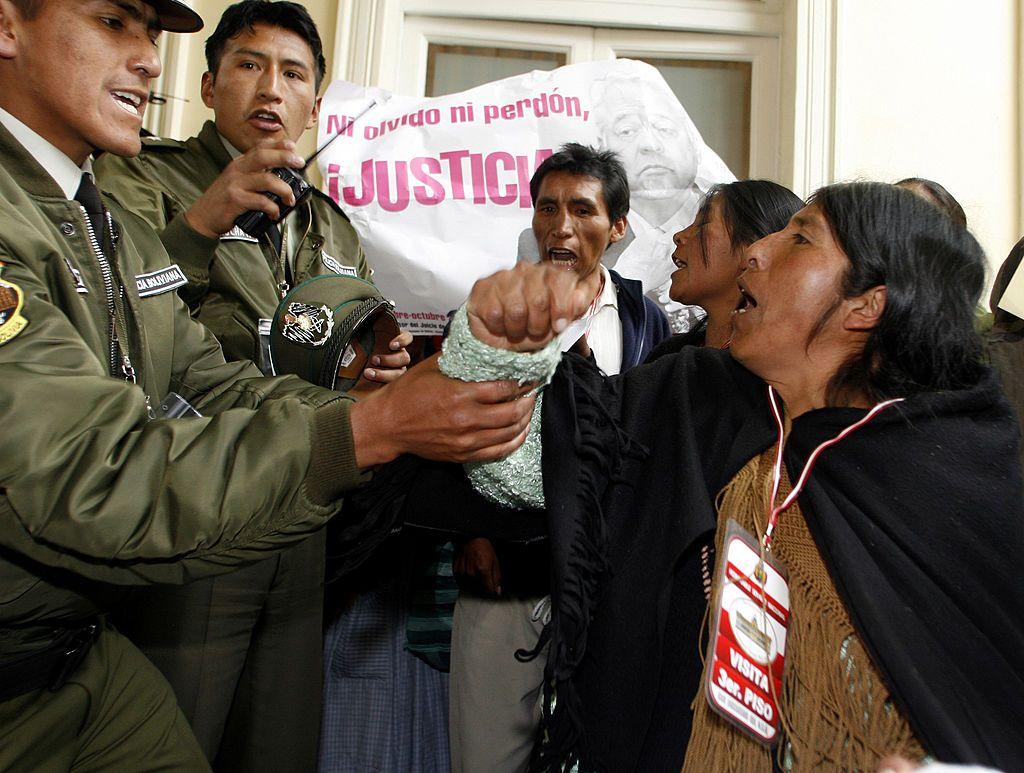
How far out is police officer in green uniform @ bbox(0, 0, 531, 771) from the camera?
117 centimetres

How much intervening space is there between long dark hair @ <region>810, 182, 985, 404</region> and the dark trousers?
Answer: 1.31 m

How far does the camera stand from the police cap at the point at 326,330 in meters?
1.89

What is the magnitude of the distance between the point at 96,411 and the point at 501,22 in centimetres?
351

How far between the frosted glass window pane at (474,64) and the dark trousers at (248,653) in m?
2.60

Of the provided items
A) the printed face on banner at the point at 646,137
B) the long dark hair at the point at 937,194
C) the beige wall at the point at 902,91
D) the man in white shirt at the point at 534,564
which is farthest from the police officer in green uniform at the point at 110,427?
the beige wall at the point at 902,91

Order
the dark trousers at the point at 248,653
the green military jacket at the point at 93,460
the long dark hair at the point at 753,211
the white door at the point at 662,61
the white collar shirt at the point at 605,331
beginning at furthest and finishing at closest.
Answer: the white door at the point at 662,61, the white collar shirt at the point at 605,331, the long dark hair at the point at 753,211, the dark trousers at the point at 248,653, the green military jacket at the point at 93,460

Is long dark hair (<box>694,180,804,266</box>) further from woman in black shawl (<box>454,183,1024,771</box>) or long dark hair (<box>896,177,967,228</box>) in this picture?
woman in black shawl (<box>454,183,1024,771</box>)

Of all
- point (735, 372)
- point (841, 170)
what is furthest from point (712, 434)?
point (841, 170)

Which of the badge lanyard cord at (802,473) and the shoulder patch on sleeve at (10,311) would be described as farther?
the badge lanyard cord at (802,473)

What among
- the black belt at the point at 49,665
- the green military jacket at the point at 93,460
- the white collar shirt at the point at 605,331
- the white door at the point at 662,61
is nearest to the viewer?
the green military jacket at the point at 93,460

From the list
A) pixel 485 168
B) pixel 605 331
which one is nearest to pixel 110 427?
pixel 605 331

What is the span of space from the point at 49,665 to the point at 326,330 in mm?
816

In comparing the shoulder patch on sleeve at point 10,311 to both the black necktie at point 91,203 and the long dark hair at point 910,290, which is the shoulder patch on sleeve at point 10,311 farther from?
the long dark hair at point 910,290

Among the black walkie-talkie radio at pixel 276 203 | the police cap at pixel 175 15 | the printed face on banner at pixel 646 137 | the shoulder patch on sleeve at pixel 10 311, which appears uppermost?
the printed face on banner at pixel 646 137
